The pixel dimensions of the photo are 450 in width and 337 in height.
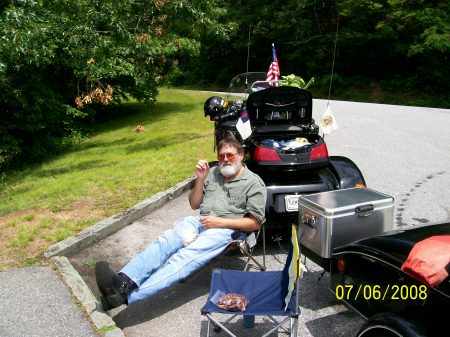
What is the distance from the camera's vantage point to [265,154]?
14.9ft

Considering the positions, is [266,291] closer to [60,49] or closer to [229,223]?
[229,223]

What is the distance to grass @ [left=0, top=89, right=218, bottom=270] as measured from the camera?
5.11 meters

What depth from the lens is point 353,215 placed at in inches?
136

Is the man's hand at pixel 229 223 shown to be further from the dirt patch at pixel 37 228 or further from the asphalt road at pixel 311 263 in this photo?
the dirt patch at pixel 37 228

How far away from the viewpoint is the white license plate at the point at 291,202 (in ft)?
14.2

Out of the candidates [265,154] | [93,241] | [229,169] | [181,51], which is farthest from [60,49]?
[229,169]

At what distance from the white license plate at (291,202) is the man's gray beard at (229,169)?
0.63 meters

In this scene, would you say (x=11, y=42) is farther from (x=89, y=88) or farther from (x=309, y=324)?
(x=309, y=324)

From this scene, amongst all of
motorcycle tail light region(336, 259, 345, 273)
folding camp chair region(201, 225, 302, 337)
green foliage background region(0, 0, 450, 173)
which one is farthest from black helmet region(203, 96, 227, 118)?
motorcycle tail light region(336, 259, 345, 273)

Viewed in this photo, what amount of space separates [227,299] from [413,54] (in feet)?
80.2

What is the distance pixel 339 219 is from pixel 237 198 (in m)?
1.00

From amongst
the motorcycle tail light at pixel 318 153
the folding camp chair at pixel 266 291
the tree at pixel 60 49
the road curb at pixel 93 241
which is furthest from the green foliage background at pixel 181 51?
the folding camp chair at pixel 266 291
